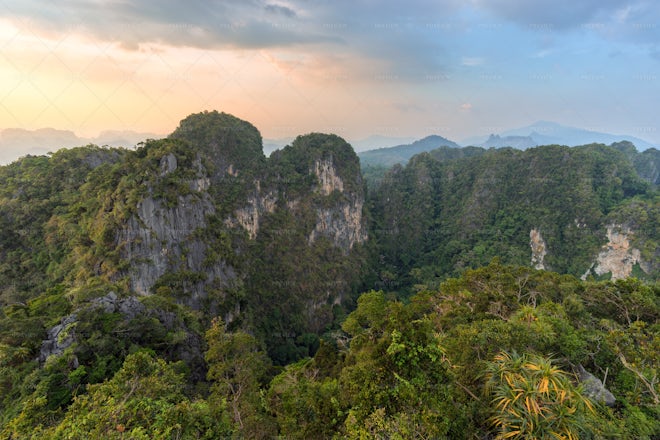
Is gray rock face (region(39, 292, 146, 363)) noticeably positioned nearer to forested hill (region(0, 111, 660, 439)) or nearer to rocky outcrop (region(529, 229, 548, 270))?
forested hill (region(0, 111, 660, 439))

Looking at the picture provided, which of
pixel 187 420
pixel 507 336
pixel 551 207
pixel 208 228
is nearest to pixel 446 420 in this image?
pixel 507 336

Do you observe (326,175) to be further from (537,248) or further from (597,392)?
(597,392)

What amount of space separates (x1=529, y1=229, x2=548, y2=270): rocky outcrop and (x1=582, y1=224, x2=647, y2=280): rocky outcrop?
628cm

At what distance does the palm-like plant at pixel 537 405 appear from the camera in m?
5.97

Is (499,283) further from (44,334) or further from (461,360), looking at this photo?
(44,334)

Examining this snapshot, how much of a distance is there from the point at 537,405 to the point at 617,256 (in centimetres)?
4624

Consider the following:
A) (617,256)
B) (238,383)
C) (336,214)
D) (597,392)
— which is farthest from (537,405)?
(617,256)

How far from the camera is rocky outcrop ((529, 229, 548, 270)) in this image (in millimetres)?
46250

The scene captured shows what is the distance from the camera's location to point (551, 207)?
160ft

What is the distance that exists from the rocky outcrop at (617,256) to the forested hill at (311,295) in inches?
8.2

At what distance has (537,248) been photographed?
47.5 meters

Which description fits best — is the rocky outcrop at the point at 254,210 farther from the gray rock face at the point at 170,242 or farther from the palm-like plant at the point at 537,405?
the palm-like plant at the point at 537,405

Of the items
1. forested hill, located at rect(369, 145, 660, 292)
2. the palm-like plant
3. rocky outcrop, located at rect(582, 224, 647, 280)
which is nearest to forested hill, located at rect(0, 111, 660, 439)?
the palm-like plant

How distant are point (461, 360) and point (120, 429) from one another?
9106 mm
